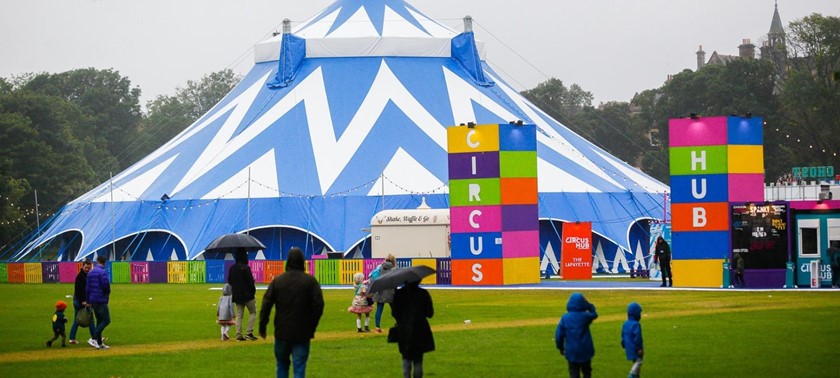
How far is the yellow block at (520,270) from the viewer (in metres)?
38.2

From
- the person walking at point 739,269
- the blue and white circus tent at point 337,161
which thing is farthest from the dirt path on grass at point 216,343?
A: the blue and white circus tent at point 337,161

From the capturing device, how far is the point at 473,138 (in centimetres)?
3872

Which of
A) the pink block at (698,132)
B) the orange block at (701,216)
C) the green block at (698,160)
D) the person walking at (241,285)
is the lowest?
the person walking at (241,285)

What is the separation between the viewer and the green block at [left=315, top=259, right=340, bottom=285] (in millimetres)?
42594

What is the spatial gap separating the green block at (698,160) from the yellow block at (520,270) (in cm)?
535

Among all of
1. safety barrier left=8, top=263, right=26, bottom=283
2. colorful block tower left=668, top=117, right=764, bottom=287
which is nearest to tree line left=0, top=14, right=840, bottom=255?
safety barrier left=8, top=263, right=26, bottom=283

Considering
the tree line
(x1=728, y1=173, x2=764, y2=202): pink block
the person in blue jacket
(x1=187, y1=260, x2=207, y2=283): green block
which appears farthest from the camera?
the tree line

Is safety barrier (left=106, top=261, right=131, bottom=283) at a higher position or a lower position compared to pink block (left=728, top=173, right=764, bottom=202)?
lower

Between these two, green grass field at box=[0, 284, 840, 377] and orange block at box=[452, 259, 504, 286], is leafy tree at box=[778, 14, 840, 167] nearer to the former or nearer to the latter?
orange block at box=[452, 259, 504, 286]

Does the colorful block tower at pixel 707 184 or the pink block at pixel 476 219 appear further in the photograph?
the pink block at pixel 476 219

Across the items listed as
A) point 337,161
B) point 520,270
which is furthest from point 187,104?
point 520,270

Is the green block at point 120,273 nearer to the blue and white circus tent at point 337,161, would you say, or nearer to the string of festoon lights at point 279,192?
the blue and white circus tent at point 337,161

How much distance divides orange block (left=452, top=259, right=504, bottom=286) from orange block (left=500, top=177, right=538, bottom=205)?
67.1 inches

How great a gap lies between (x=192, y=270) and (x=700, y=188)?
17437 millimetres
